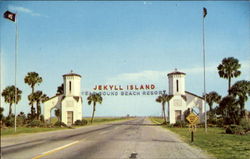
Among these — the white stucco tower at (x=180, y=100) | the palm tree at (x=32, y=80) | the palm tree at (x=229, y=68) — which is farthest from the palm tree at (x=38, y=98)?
the palm tree at (x=229, y=68)

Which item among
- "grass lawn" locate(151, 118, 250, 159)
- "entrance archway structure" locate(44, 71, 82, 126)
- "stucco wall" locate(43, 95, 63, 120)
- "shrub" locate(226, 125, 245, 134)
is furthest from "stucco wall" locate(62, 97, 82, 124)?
"grass lawn" locate(151, 118, 250, 159)

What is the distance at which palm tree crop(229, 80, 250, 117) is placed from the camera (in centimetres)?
4331

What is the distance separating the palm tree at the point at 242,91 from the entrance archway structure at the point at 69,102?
29290mm

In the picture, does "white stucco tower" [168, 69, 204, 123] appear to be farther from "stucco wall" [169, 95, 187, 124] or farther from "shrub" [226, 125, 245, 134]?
"shrub" [226, 125, 245, 134]

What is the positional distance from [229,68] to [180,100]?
10539 mm

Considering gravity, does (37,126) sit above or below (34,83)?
below

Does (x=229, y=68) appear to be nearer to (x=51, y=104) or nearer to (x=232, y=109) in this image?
(x=232, y=109)

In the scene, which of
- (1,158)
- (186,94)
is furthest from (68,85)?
(1,158)

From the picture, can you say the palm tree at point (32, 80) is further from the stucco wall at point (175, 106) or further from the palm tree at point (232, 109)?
the palm tree at point (232, 109)

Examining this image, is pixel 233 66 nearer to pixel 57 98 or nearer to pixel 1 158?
pixel 57 98

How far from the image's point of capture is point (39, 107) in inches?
2386

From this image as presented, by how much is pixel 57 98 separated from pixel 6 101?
11079 millimetres

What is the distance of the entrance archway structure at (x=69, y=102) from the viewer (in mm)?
54281

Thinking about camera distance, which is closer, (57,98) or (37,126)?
(37,126)
